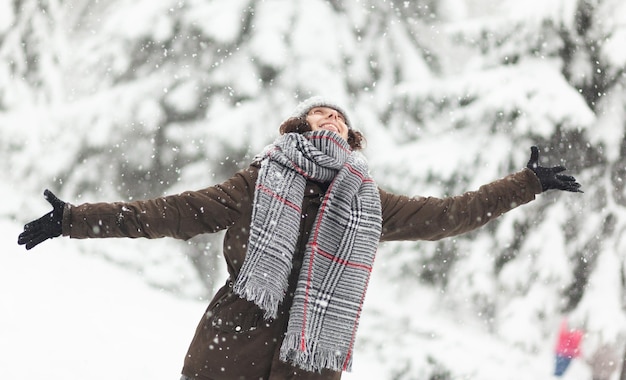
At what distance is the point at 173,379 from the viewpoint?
18.2 feet

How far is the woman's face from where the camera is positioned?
2.96 m

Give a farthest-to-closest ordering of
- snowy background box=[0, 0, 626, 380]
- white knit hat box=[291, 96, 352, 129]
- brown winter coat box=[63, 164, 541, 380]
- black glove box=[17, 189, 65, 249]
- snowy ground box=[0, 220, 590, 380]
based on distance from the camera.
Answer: snowy background box=[0, 0, 626, 380] < snowy ground box=[0, 220, 590, 380] < white knit hat box=[291, 96, 352, 129] < brown winter coat box=[63, 164, 541, 380] < black glove box=[17, 189, 65, 249]

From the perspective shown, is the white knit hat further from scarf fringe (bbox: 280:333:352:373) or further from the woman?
scarf fringe (bbox: 280:333:352:373)

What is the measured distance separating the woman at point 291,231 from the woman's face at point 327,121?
0.15m

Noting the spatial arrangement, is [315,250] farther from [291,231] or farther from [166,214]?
[166,214]

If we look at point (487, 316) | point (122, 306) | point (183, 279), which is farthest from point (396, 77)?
point (122, 306)

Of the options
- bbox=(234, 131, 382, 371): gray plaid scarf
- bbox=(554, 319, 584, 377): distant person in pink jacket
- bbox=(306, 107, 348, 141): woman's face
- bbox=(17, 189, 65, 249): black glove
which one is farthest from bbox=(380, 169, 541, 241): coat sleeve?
bbox=(554, 319, 584, 377): distant person in pink jacket

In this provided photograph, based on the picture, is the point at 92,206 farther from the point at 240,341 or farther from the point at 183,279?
the point at 183,279

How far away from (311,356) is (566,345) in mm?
4976

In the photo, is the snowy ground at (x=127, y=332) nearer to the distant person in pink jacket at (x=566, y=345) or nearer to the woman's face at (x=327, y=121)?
the distant person in pink jacket at (x=566, y=345)

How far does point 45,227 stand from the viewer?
7.36 ft

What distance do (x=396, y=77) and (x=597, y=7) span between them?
6.98 ft

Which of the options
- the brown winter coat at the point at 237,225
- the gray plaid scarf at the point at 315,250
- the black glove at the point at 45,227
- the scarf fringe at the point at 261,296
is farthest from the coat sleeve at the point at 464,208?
the black glove at the point at 45,227

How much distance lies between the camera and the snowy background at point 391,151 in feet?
21.4
